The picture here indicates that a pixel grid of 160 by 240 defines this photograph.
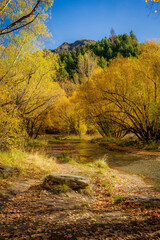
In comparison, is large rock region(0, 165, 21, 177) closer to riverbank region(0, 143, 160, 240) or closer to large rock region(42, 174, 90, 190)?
riverbank region(0, 143, 160, 240)

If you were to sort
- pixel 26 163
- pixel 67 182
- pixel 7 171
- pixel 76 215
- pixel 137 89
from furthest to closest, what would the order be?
pixel 137 89
pixel 26 163
pixel 7 171
pixel 67 182
pixel 76 215

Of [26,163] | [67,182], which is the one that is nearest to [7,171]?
[26,163]

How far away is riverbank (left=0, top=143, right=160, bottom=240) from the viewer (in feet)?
10.3

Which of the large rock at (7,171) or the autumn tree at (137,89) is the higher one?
the autumn tree at (137,89)

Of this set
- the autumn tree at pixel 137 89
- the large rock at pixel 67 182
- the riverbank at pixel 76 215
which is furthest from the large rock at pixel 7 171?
the autumn tree at pixel 137 89

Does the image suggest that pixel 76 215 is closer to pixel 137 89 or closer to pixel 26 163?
pixel 26 163

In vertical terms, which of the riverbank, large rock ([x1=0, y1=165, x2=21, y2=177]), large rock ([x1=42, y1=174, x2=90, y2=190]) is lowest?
the riverbank

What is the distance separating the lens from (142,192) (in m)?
6.10

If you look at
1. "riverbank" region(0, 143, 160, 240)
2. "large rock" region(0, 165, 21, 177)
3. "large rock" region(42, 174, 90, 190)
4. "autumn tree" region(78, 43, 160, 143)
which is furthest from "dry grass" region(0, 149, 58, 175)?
"autumn tree" region(78, 43, 160, 143)

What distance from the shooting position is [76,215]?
3.94 metres

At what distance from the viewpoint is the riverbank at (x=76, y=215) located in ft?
10.3

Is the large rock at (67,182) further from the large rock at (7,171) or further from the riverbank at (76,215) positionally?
the large rock at (7,171)

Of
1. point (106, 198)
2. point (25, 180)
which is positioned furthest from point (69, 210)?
point (25, 180)

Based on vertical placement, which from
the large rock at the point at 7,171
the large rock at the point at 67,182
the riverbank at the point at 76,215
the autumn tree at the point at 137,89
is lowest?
the riverbank at the point at 76,215
